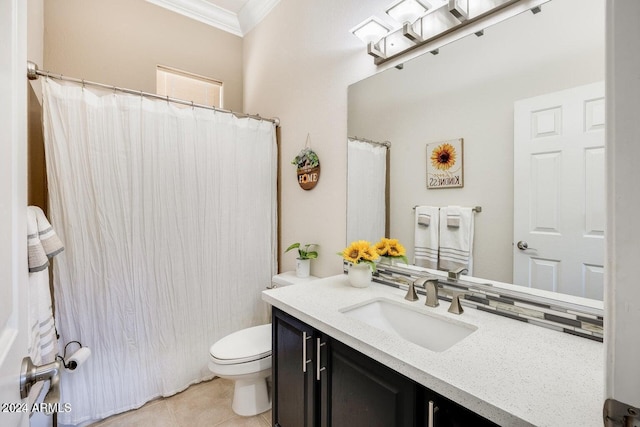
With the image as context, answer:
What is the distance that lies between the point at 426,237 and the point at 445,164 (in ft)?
1.22

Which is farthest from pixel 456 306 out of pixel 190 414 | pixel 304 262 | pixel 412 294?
pixel 190 414

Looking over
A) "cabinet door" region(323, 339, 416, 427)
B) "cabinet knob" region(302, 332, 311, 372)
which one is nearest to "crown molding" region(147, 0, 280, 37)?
"cabinet knob" region(302, 332, 311, 372)

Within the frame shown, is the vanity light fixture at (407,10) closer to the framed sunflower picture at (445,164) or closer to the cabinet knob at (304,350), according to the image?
the framed sunflower picture at (445,164)

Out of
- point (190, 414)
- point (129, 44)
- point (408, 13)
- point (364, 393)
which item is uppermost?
point (129, 44)

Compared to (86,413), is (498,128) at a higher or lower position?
higher

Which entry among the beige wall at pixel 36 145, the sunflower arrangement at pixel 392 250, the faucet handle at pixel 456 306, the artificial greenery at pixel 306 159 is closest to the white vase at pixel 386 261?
the sunflower arrangement at pixel 392 250

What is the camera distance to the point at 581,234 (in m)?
0.99

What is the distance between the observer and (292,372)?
132 cm

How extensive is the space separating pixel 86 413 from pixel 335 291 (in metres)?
1.68

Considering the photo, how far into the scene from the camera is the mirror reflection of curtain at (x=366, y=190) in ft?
5.47

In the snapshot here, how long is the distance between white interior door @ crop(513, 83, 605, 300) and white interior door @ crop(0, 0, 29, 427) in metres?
1.47

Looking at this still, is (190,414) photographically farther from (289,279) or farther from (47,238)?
(47,238)

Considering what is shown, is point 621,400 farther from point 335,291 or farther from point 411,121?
point 411,121

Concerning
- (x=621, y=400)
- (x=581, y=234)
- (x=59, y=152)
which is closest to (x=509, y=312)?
(x=581, y=234)
